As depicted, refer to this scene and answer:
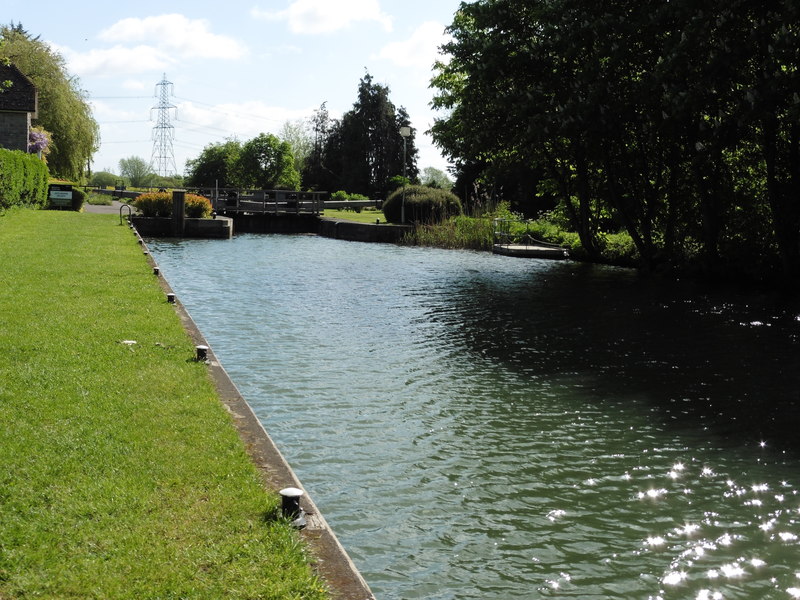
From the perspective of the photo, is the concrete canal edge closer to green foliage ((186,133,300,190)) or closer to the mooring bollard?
the mooring bollard

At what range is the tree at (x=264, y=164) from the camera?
7862 centimetres

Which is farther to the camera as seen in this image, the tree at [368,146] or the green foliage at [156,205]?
the tree at [368,146]

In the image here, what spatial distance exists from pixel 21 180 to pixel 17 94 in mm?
15642

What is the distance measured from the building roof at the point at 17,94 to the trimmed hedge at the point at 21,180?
275 inches

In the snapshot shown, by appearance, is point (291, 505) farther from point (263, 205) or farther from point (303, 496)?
point (263, 205)

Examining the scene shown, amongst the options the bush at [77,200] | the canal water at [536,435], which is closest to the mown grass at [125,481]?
the canal water at [536,435]

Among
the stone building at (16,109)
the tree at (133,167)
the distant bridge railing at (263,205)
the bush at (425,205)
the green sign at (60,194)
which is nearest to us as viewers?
the bush at (425,205)

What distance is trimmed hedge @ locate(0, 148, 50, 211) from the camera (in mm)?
26031

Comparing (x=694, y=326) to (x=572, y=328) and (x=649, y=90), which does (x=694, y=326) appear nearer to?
(x=572, y=328)

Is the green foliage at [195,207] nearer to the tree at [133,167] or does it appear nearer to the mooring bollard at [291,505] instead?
the mooring bollard at [291,505]

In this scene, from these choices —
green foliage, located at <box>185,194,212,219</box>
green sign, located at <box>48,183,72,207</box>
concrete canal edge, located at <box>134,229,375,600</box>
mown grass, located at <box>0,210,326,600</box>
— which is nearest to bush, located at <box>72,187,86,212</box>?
green sign, located at <box>48,183,72,207</box>

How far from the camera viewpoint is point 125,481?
4789 millimetres

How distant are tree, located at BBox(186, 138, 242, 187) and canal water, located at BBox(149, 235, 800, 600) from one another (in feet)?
217

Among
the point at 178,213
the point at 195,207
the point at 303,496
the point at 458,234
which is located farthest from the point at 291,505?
the point at 195,207
